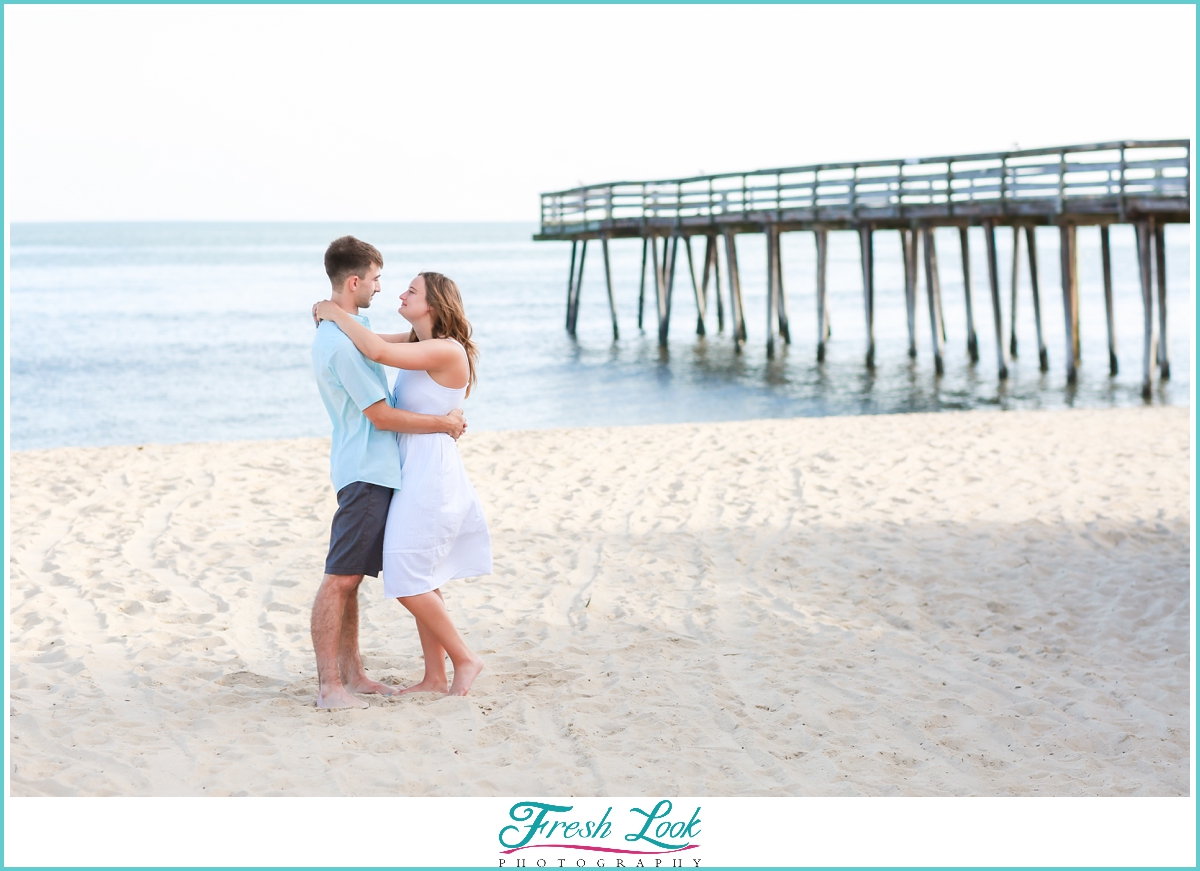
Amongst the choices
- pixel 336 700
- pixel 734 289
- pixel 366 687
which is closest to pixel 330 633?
pixel 336 700

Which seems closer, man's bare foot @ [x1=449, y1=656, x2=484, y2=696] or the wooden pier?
man's bare foot @ [x1=449, y1=656, x2=484, y2=696]

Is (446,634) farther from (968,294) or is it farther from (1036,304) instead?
(968,294)

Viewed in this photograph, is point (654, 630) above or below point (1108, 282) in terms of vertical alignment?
below

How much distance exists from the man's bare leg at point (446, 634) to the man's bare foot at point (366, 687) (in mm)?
258

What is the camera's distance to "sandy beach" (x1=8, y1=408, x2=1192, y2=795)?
146 inches

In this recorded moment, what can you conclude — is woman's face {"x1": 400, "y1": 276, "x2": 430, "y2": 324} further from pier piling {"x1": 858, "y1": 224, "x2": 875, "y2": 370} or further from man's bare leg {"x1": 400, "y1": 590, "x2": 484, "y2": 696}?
pier piling {"x1": 858, "y1": 224, "x2": 875, "y2": 370}

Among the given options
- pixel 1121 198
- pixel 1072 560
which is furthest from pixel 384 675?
pixel 1121 198

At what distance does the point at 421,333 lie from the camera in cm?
405

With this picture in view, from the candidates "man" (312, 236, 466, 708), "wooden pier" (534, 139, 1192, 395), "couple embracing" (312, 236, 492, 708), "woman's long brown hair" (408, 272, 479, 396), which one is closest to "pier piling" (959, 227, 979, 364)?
"wooden pier" (534, 139, 1192, 395)

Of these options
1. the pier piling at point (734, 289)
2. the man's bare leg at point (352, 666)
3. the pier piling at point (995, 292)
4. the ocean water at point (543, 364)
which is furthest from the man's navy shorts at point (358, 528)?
the pier piling at point (734, 289)

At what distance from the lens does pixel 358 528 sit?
4.04m

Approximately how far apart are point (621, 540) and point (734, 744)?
3113 mm

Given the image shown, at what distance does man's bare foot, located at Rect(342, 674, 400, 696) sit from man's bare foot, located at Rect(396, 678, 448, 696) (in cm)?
5

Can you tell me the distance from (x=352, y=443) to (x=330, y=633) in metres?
0.74
